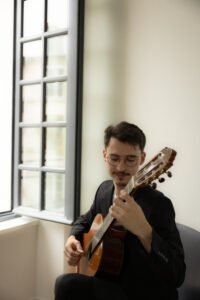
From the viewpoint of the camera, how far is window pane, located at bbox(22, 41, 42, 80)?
210 cm

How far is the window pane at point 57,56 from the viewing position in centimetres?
201

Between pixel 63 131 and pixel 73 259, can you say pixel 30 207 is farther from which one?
pixel 73 259

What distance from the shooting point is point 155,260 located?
102 centimetres

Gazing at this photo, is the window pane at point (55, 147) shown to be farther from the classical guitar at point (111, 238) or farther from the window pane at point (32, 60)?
the classical guitar at point (111, 238)

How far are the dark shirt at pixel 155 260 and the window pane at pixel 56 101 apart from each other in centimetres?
95

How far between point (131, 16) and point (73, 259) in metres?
1.27

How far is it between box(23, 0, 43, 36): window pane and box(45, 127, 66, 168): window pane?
0.63 meters

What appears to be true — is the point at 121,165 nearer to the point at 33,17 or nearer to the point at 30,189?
the point at 30,189

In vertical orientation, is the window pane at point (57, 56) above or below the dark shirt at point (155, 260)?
above

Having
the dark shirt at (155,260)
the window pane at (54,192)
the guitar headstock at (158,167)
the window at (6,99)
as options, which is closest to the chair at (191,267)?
the dark shirt at (155,260)

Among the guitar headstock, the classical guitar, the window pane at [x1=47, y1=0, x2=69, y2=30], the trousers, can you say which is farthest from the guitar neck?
the window pane at [x1=47, y1=0, x2=69, y2=30]

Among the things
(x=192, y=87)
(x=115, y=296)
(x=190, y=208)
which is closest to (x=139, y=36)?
(x=192, y=87)

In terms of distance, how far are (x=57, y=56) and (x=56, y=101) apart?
0.89 ft

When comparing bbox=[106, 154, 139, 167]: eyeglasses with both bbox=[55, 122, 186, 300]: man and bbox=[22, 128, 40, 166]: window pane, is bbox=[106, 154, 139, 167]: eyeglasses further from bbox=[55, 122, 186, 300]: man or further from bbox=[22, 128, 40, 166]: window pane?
bbox=[22, 128, 40, 166]: window pane
